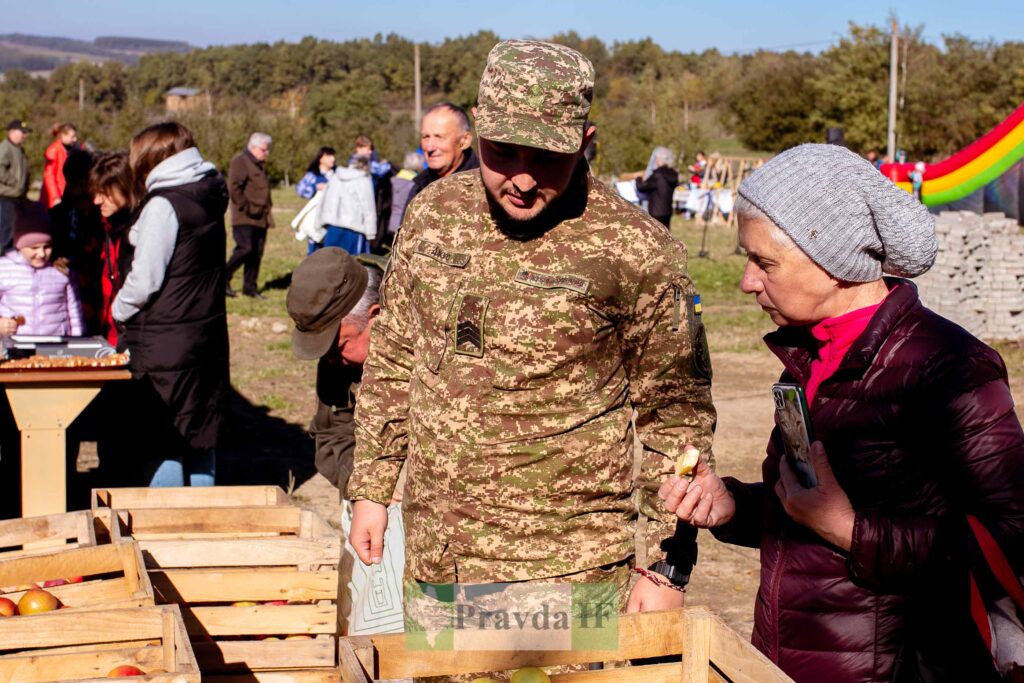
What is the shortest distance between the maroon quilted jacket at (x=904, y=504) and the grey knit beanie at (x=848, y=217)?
0.25ft

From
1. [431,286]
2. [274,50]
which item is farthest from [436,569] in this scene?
[274,50]

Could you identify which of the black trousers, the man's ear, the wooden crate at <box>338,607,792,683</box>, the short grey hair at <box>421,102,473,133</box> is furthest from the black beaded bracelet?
the black trousers

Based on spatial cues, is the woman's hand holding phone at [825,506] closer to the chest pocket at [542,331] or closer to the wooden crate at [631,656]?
the wooden crate at [631,656]

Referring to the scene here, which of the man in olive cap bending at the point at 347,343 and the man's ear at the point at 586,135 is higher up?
the man's ear at the point at 586,135

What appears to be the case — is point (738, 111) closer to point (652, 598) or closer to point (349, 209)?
point (349, 209)

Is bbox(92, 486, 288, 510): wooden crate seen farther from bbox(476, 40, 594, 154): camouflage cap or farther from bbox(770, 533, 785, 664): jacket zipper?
bbox(770, 533, 785, 664): jacket zipper

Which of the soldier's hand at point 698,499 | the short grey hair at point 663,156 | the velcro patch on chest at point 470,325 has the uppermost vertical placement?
the short grey hair at point 663,156

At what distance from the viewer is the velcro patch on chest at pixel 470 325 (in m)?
2.39

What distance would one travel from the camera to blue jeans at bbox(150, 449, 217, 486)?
538 cm

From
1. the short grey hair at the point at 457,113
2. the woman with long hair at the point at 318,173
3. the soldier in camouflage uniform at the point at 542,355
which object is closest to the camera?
the soldier in camouflage uniform at the point at 542,355

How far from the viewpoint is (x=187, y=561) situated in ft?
12.9

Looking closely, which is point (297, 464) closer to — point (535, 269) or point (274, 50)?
point (535, 269)

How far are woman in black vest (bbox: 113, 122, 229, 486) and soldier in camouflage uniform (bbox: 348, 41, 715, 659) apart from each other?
2867 millimetres

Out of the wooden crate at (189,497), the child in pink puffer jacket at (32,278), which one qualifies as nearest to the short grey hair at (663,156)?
the child in pink puffer jacket at (32,278)
